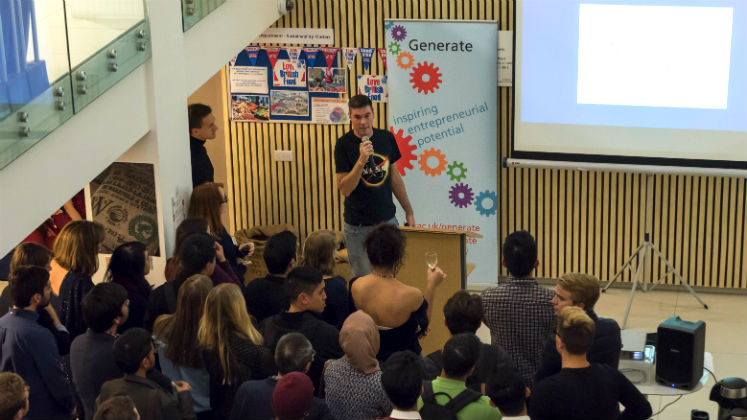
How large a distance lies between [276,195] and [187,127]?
2.42m

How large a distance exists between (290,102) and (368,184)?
223cm

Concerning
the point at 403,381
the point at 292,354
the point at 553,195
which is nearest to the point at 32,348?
the point at 292,354

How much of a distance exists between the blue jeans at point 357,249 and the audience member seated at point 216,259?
1.16m

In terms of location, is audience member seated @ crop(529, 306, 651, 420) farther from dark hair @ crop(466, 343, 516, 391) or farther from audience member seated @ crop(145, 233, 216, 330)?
audience member seated @ crop(145, 233, 216, 330)

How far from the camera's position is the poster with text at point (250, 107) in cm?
848

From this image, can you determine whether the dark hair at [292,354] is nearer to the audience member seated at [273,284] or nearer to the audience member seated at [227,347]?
the audience member seated at [227,347]

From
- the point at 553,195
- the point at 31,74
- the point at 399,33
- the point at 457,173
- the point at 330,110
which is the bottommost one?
the point at 553,195

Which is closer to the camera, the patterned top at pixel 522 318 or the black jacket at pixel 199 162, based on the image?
the patterned top at pixel 522 318

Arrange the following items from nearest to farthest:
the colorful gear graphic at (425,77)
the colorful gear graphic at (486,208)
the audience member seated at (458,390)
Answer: the audience member seated at (458,390) → the colorful gear graphic at (425,77) → the colorful gear graphic at (486,208)

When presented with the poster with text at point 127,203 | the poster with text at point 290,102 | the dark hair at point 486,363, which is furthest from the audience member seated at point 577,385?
the poster with text at point 290,102

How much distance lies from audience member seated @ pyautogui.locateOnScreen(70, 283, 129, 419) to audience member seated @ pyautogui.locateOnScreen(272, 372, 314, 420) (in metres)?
1.06

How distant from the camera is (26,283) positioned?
4.33 metres

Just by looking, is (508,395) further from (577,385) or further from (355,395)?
(355,395)

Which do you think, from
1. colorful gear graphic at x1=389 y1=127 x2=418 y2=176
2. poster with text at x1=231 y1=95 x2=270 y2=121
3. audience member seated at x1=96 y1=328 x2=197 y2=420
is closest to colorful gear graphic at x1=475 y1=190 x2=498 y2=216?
colorful gear graphic at x1=389 y1=127 x2=418 y2=176
